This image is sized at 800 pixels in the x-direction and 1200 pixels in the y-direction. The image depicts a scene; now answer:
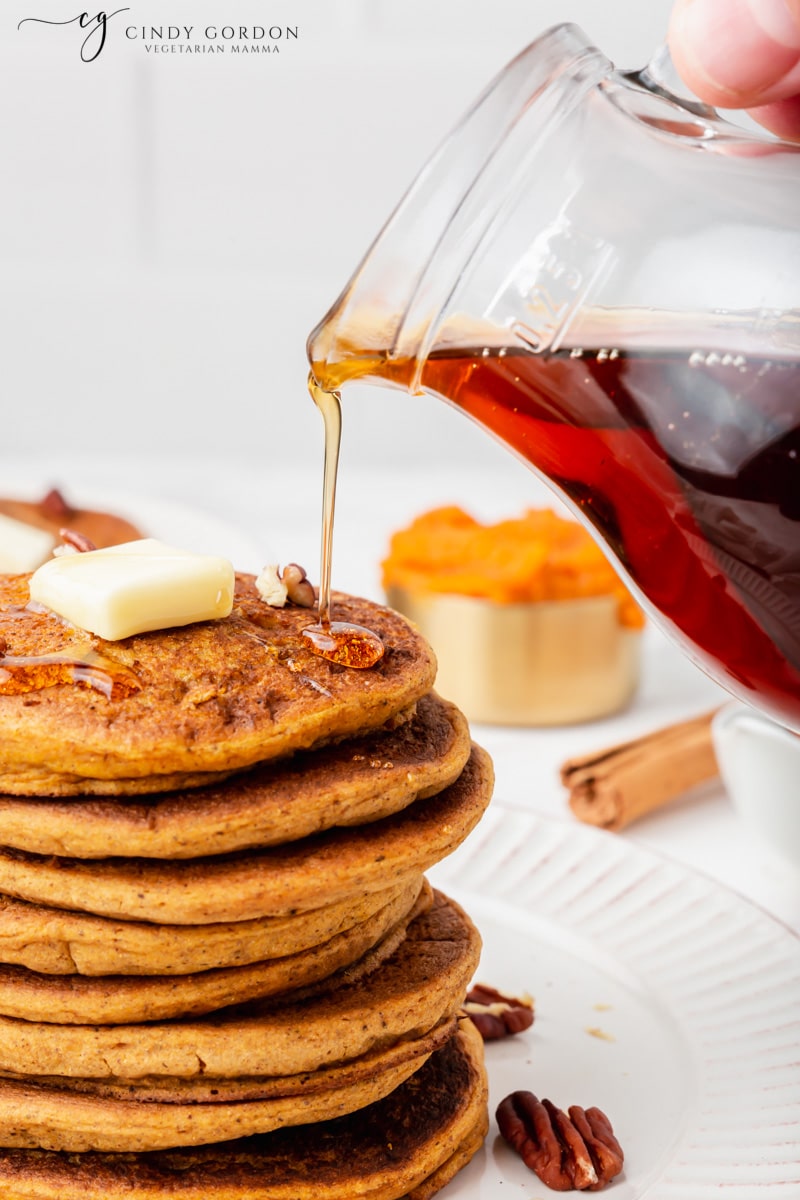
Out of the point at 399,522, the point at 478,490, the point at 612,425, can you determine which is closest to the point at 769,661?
the point at 612,425

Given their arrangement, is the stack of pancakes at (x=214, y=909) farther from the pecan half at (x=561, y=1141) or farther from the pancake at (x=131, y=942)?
the pecan half at (x=561, y=1141)

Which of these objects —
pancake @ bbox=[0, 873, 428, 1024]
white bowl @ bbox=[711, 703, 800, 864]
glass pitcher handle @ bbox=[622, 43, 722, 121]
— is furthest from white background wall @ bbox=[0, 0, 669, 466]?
pancake @ bbox=[0, 873, 428, 1024]

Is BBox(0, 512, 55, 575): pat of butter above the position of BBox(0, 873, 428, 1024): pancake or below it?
below

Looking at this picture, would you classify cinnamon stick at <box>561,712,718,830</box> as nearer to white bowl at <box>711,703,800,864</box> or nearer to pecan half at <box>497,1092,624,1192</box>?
white bowl at <box>711,703,800,864</box>

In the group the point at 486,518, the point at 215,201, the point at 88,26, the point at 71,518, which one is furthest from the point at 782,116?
the point at 88,26

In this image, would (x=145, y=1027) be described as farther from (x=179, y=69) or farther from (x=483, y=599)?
(x=179, y=69)

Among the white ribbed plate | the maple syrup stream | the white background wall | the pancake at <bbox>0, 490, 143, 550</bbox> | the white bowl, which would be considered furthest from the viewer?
the white background wall
